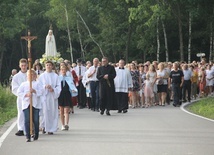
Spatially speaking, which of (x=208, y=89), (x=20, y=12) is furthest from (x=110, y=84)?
(x=20, y=12)

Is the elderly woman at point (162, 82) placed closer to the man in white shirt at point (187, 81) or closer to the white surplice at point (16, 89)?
the man in white shirt at point (187, 81)

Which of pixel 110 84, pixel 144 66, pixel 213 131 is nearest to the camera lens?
pixel 213 131

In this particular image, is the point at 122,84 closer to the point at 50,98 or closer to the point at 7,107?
the point at 7,107

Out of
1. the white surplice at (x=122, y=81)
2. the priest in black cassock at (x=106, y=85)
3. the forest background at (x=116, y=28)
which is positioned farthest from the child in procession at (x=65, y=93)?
the forest background at (x=116, y=28)

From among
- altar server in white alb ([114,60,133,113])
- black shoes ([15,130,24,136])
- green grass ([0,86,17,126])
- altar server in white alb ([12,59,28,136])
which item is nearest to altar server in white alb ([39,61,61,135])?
altar server in white alb ([12,59,28,136])

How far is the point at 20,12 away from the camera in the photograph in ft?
180

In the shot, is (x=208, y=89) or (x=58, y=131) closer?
(x=58, y=131)

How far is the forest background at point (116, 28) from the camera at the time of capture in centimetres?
4822

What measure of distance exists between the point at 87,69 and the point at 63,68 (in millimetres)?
9023

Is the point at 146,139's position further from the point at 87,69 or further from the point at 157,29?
the point at 157,29

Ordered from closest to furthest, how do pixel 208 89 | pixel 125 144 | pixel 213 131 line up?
pixel 125 144 < pixel 213 131 < pixel 208 89

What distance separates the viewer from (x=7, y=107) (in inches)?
1049

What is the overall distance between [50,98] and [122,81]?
A: 839 cm

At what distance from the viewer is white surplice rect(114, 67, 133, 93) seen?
24.7 meters
